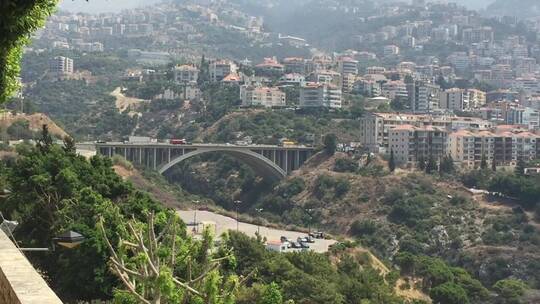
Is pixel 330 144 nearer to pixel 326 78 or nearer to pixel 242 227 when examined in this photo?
pixel 242 227

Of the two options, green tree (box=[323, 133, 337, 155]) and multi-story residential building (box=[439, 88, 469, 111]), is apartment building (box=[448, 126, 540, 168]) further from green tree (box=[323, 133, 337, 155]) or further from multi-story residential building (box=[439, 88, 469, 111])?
multi-story residential building (box=[439, 88, 469, 111])

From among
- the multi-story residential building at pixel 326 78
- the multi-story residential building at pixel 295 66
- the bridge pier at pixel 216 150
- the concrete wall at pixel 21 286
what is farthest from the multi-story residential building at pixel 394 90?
→ the concrete wall at pixel 21 286

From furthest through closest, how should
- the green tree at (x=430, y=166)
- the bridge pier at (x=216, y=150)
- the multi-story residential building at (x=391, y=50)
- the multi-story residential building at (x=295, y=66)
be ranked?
the multi-story residential building at (x=391, y=50)
the multi-story residential building at (x=295, y=66)
the green tree at (x=430, y=166)
the bridge pier at (x=216, y=150)

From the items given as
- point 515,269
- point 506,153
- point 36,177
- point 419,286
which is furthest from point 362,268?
point 506,153

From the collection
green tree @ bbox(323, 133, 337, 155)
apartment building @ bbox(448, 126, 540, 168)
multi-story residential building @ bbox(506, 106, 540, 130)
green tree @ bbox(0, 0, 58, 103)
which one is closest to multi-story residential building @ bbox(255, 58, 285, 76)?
multi-story residential building @ bbox(506, 106, 540, 130)

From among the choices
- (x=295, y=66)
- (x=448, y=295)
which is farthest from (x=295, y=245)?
(x=295, y=66)

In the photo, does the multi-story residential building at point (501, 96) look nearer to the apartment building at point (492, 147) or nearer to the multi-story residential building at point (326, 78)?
the multi-story residential building at point (326, 78)
